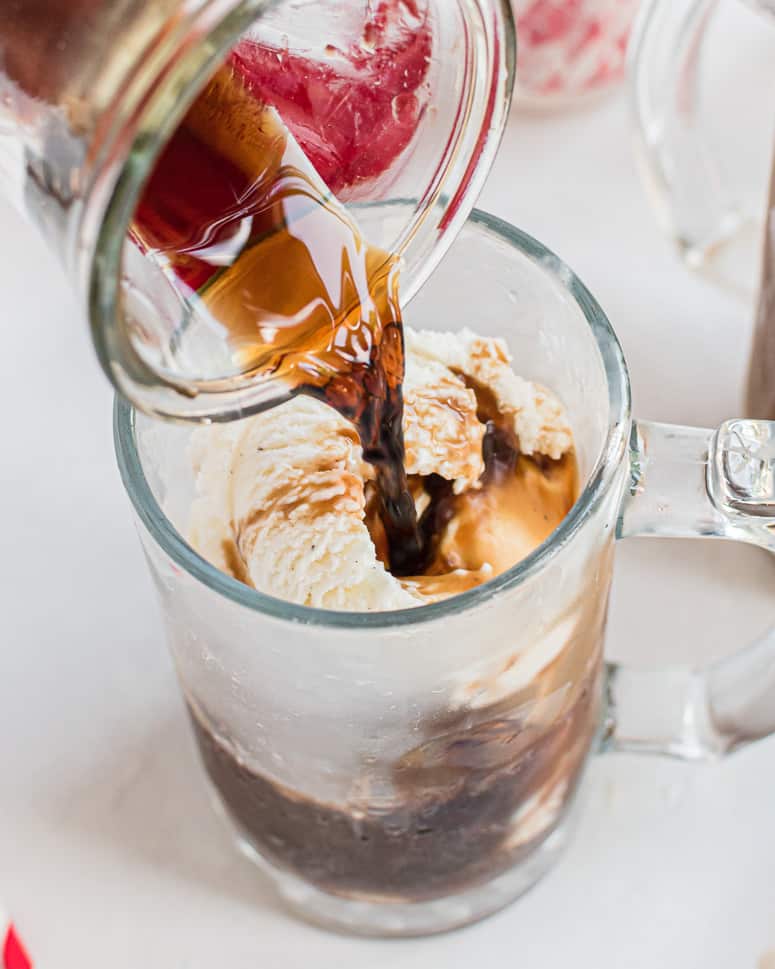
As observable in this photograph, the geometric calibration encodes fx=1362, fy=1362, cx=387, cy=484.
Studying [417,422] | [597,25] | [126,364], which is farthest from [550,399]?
[597,25]

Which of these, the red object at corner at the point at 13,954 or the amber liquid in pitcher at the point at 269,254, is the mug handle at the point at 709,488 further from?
the red object at corner at the point at 13,954

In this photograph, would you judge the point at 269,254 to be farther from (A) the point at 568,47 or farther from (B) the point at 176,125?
(A) the point at 568,47

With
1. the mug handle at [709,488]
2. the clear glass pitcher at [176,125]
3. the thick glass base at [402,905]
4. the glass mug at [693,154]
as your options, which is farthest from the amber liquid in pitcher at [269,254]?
the glass mug at [693,154]

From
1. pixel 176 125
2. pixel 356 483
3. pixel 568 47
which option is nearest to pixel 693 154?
pixel 568 47

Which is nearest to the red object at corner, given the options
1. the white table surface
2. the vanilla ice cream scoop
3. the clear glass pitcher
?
the white table surface

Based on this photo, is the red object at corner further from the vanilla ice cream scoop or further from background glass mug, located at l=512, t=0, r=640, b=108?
background glass mug, located at l=512, t=0, r=640, b=108

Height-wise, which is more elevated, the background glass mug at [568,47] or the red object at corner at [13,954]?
the background glass mug at [568,47]
